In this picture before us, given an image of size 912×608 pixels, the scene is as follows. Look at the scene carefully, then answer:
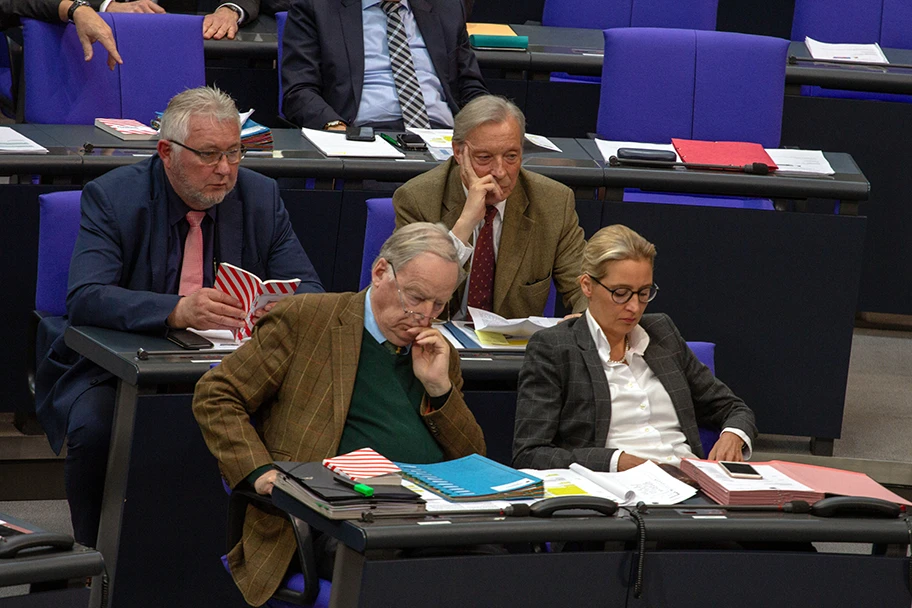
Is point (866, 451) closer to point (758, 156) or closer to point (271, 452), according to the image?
point (758, 156)

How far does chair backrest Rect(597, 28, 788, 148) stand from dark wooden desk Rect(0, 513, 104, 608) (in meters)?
3.01

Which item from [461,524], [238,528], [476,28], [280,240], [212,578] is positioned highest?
[476,28]

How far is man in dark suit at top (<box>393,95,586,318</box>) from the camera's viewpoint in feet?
12.3

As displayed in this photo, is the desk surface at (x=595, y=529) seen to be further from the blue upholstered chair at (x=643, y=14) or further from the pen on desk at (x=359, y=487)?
the blue upholstered chair at (x=643, y=14)

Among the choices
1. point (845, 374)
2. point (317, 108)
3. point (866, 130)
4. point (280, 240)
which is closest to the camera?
point (280, 240)

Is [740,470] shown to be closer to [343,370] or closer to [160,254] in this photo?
[343,370]

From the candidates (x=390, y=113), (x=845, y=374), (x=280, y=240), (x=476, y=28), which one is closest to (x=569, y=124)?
(x=476, y=28)

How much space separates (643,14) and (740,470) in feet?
11.0

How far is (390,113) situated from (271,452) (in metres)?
2.30

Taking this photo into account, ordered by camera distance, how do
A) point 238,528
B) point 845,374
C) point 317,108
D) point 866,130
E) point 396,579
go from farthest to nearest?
point 866,130 < point 317,108 < point 845,374 < point 238,528 < point 396,579

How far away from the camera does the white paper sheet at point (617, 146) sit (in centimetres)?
451

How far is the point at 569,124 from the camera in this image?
563cm

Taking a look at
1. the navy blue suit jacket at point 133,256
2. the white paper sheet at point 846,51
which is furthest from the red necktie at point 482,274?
the white paper sheet at point 846,51

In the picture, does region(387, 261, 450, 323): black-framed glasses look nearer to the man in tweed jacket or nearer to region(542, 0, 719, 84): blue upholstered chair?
the man in tweed jacket
